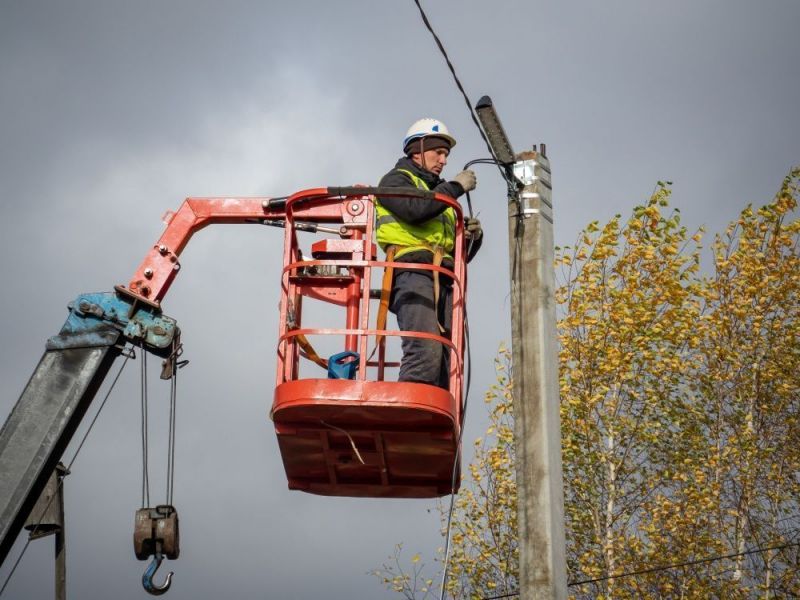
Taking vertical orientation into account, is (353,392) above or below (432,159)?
below

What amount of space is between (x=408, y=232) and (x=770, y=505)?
42.2ft

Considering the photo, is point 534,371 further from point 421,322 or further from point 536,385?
point 421,322

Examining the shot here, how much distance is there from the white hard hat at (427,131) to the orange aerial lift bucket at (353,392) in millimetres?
708

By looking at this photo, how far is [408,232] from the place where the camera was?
913 cm

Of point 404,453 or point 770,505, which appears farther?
point 770,505

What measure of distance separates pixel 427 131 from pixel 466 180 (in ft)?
2.53

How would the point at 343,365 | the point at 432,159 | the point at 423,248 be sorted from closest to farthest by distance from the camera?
1. the point at 343,365
2. the point at 423,248
3. the point at 432,159

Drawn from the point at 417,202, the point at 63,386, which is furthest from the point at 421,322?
the point at 63,386

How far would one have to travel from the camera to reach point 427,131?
9.73 meters

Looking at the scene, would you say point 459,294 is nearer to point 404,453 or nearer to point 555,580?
point 404,453

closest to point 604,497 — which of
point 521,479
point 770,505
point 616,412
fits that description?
point 616,412

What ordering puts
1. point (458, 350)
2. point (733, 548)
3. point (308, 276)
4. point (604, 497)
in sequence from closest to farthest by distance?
point (458, 350), point (308, 276), point (733, 548), point (604, 497)

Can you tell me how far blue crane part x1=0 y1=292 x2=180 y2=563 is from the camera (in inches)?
336

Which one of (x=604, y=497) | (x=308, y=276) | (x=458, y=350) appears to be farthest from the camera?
(x=604, y=497)
